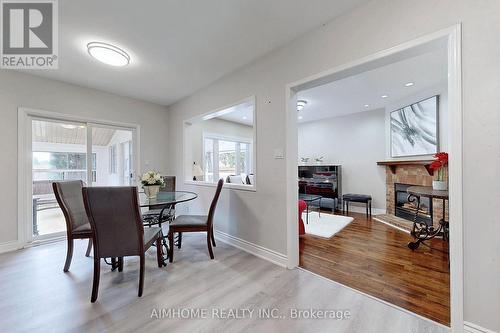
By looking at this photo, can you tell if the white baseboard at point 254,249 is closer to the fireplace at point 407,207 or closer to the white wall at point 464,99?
the white wall at point 464,99

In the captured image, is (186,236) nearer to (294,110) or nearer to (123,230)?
(123,230)

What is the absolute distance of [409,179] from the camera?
4.06m

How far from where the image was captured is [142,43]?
2266 mm

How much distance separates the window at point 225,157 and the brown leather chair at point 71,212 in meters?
3.22

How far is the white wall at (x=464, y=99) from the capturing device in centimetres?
120

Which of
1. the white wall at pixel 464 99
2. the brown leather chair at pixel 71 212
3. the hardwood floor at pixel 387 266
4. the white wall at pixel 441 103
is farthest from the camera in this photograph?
the white wall at pixel 441 103

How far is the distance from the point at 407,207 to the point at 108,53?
5.72m

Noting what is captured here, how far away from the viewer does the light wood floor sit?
141cm

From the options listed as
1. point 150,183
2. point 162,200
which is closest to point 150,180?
point 150,183

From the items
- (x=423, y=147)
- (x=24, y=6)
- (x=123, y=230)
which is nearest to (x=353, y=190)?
(x=423, y=147)

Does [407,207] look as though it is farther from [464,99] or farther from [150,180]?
[150,180]

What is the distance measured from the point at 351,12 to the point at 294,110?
0.99m

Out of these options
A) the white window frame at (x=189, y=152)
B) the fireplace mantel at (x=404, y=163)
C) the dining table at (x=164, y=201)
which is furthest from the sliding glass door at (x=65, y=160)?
the fireplace mantel at (x=404, y=163)

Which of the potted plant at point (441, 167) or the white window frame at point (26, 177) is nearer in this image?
the potted plant at point (441, 167)
